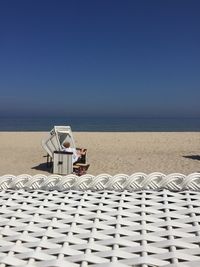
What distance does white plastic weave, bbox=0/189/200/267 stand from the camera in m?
1.07

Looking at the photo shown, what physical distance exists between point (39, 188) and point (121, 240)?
693 millimetres

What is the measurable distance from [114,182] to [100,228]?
43 centimetres

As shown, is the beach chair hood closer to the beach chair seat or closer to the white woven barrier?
the beach chair seat

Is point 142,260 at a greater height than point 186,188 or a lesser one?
lesser

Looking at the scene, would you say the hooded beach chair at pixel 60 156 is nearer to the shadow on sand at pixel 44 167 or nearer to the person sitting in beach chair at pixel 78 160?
the person sitting in beach chair at pixel 78 160

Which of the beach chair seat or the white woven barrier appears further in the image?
the beach chair seat

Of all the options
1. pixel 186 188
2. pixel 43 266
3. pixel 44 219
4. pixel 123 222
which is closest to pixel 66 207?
pixel 44 219

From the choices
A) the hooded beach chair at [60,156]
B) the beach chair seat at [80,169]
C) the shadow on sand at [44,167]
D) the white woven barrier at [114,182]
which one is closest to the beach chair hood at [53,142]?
the hooded beach chair at [60,156]

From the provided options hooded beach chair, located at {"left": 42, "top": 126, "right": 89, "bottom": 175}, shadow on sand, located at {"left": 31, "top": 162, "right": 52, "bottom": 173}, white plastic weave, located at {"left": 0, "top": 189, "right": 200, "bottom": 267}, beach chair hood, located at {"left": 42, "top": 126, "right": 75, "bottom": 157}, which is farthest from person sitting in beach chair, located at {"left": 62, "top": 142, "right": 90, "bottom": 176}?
white plastic weave, located at {"left": 0, "top": 189, "right": 200, "bottom": 267}

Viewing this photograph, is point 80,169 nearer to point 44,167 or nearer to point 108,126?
point 44,167

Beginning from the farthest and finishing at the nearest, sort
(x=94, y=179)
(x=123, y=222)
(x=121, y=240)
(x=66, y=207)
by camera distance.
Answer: (x=94, y=179) → (x=66, y=207) → (x=123, y=222) → (x=121, y=240)

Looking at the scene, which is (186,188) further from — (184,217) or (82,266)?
(82,266)

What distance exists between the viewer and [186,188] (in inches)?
64.6

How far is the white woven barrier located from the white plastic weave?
0.17 feet
